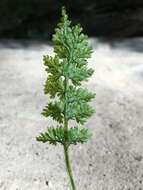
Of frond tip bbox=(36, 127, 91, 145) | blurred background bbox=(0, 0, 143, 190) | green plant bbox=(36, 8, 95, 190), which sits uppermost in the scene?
green plant bbox=(36, 8, 95, 190)

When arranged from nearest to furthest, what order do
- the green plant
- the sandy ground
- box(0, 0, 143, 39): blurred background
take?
the green plant, the sandy ground, box(0, 0, 143, 39): blurred background

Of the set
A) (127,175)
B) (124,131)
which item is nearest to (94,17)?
(124,131)

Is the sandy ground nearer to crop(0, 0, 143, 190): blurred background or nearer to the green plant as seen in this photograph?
crop(0, 0, 143, 190): blurred background

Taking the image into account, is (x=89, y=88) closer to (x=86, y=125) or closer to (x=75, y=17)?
(x=86, y=125)

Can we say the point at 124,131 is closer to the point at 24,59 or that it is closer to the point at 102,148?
the point at 102,148

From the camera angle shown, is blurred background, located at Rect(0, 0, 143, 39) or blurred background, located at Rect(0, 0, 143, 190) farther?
blurred background, located at Rect(0, 0, 143, 39)

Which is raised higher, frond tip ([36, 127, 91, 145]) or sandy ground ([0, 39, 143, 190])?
frond tip ([36, 127, 91, 145])

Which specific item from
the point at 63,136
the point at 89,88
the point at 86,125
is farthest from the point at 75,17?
the point at 63,136

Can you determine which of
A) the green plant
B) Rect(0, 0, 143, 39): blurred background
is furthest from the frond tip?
Rect(0, 0, 143, 39): blurred background

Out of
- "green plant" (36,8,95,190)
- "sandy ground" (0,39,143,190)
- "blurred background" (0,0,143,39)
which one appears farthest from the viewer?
"blurred background" (0,0,143,39)
